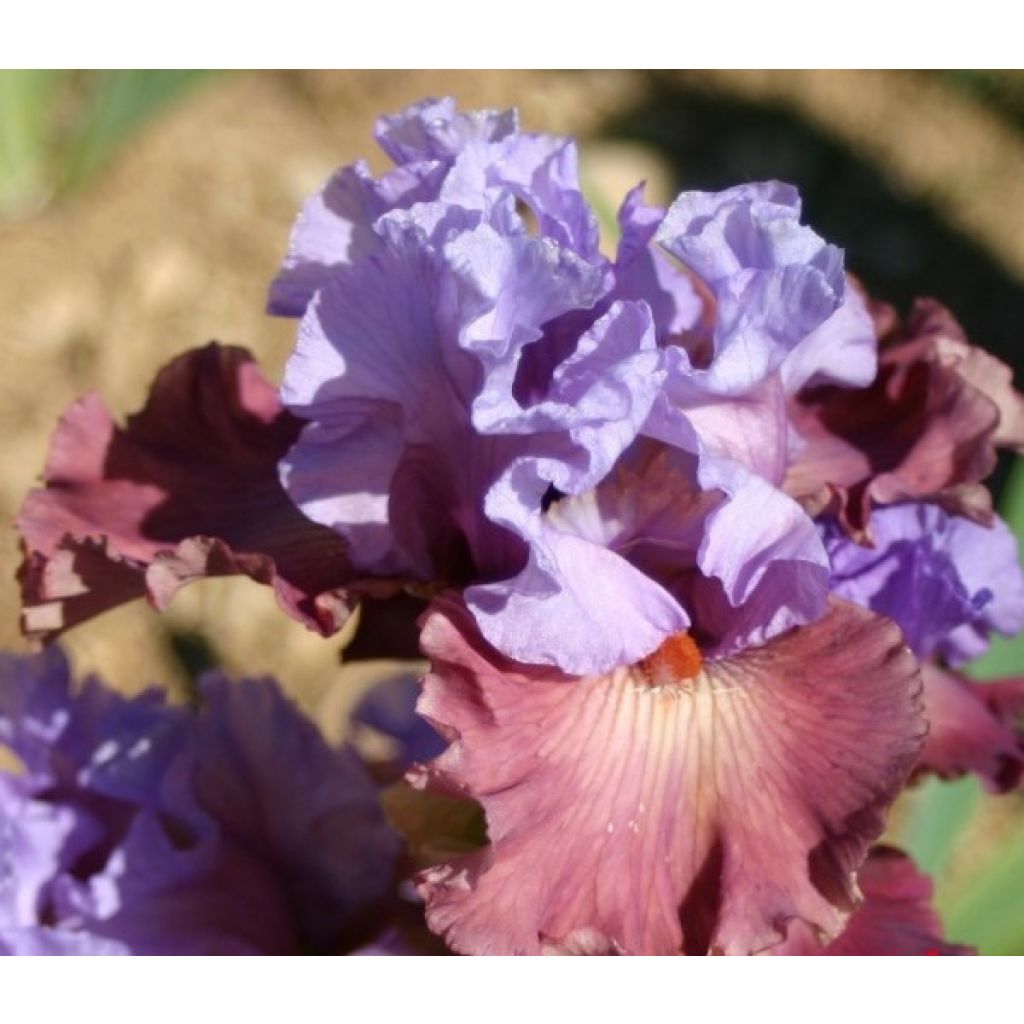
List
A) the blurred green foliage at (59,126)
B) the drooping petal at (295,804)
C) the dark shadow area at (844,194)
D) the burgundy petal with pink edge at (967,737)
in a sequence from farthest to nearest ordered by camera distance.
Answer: the dark shadow area at (844,194) → the blurred green foliage at (59,126) → the drooping petal at (295,804) → the burgundy petal with pink edge at (967,737)

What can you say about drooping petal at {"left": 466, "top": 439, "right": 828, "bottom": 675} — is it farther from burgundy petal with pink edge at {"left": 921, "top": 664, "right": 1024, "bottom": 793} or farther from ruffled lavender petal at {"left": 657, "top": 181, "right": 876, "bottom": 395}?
burgundy petal with pink edge at {"left": 921, "top": 664, "right": 1024, "bottom": 793}

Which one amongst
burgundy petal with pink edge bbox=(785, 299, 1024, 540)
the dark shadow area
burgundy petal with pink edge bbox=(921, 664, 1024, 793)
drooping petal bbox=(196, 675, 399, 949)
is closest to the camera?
burgundy petal with pink edge bbox=(785, 299, 1024, 540)

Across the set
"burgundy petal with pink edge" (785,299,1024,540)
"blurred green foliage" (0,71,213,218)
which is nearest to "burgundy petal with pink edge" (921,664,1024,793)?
"burgundy petal with pink edge" (785,299,1024,540)

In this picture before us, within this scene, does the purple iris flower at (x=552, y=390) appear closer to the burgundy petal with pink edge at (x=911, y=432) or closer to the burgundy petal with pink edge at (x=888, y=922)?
the burgundy petal with pink edge at (x=911, y=432)

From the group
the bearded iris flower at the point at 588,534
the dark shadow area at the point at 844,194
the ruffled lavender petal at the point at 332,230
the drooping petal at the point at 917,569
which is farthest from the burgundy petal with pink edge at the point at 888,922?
the dark shadow area at the point at 844,194

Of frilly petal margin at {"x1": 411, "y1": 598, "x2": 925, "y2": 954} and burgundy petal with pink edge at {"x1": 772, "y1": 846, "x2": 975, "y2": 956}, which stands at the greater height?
frilly petal margin at {"x1": 411, "y1": 598, "x2": 925, "y2": 954}

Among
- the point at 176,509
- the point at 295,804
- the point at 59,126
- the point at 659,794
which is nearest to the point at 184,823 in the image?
the point at 295,804

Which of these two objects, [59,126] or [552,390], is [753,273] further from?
[59,126]
